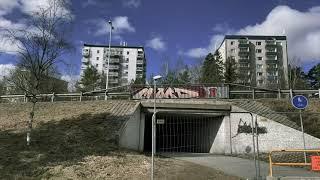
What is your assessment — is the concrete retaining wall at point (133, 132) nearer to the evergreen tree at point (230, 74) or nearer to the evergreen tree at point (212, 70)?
the evergreen tree at point (212, 70)

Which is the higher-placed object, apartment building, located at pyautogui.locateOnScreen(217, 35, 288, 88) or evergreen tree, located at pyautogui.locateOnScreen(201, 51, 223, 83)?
apartment building, located at pyautogui.locateOnScreen(217, 35, 288, 88)

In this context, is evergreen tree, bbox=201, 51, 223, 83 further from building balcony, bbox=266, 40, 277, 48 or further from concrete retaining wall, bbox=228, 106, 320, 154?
building balcony, bbox=266, 40, 277, 48

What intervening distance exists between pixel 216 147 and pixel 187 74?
3869 cm

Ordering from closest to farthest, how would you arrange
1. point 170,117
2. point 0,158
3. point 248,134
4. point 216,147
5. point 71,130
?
point 0,158, point 71,130, point 248,134, point 216,147, point 170,117

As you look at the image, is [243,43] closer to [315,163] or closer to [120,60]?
[120,60]

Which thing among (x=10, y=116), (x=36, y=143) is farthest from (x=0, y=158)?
(x=10, y=116)

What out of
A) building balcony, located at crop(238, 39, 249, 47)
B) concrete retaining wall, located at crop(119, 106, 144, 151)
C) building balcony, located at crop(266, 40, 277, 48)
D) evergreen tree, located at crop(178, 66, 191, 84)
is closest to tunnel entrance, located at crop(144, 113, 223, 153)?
concrete retaining wall, located at crop(119, 106, 144, 151)

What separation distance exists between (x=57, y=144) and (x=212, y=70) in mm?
47043

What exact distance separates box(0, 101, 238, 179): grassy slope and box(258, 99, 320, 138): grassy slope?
9231mm

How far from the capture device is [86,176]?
13633 millimetres

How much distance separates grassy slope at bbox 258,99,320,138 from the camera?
21794 mm

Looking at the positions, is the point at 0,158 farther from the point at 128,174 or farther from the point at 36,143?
the point at 128,174

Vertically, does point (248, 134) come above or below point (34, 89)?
below

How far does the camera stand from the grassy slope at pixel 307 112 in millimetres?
21794
